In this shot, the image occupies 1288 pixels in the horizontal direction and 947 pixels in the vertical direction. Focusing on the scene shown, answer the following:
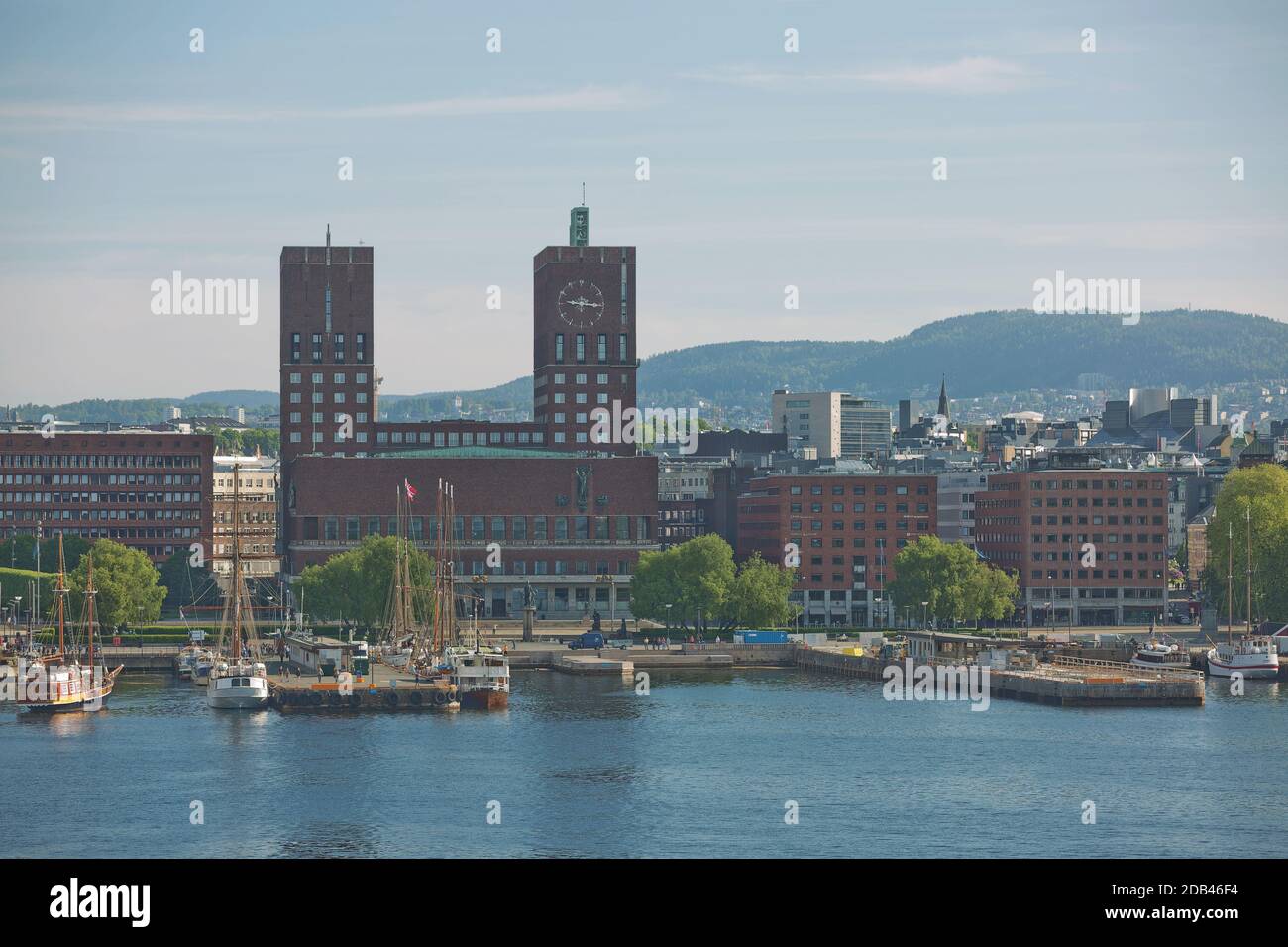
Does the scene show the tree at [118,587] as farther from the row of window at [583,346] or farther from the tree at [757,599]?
the row of window at [583,346]

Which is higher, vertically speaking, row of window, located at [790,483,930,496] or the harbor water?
row of window, located at [790,483,930,496]

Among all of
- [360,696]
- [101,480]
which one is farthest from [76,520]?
[360,696]

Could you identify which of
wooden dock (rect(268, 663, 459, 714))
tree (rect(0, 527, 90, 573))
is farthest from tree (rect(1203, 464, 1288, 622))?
tree (rect(0, 527, 90, 573))

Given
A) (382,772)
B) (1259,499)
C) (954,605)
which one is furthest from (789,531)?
(382,772)

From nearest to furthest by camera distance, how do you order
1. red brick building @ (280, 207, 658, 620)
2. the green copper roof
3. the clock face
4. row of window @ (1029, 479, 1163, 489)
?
1. row of window @ (1029, 479, 1163, 489)
2. red brick building @ (280, 207, 658, 620)
3. the green copper roof
4. the clock face

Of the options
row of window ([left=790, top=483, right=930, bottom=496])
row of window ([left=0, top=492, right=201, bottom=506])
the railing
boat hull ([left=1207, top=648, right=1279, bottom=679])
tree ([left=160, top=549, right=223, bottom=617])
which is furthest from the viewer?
row of window ([left=0, top=492, right=201, bottom=506])

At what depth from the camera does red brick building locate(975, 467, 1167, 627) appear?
162625mm

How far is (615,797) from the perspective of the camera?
229 ft

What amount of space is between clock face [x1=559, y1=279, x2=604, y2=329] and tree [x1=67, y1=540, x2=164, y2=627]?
49768 millimetres

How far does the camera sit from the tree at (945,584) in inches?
5763

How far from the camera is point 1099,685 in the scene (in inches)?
4252

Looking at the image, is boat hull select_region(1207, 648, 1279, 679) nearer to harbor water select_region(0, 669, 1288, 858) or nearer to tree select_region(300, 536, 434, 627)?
harbor water select_region(0, 669, 1288, 858)
